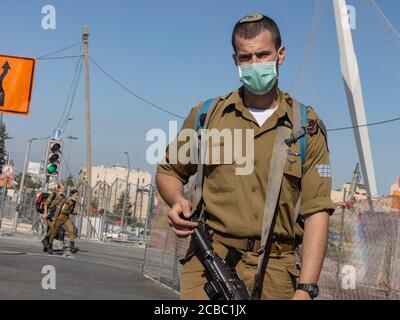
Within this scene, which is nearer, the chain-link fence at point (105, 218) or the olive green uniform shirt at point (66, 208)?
the olive green uniform shirt at point (66, 208)

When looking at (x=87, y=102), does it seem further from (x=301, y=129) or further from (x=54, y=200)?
(x=301, y=129)

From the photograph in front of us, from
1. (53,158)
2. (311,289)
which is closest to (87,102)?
(53,158)

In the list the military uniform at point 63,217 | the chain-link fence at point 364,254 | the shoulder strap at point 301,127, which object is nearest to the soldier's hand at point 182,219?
the shoulder strap at point 301,127

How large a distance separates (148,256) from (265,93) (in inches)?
423

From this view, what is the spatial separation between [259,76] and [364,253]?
651 centimetres

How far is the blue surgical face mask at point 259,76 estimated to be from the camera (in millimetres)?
2844

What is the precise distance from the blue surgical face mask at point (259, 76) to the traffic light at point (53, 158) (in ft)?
57.6

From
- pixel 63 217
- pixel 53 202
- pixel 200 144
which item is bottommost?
pixel 63 217

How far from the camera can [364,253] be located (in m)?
8.84

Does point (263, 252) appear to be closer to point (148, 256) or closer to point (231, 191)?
point (231, 191)

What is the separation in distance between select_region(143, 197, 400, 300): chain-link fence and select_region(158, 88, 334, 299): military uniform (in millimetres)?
5863

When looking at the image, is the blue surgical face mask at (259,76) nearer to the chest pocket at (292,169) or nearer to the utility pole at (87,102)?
the chest pocket at (292,169)

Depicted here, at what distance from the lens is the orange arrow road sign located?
16.4 metres

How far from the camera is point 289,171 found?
2734 millimetres
